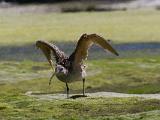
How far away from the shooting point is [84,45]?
54.5ft

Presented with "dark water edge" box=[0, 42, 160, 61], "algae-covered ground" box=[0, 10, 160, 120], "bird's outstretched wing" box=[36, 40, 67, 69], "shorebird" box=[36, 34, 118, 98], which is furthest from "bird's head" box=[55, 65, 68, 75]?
"dark water edge" box=[0, 42, 160, 61]

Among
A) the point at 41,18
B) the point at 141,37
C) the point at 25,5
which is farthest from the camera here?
the point at 25,5

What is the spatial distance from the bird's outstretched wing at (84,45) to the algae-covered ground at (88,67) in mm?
1053

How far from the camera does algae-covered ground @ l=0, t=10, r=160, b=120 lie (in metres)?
15.3

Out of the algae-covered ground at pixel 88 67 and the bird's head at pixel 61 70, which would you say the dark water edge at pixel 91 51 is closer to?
the algae-covered ground at pixel 88 67

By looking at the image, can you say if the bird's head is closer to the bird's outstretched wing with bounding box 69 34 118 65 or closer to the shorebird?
the shorebird

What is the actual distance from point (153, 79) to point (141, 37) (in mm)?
24568

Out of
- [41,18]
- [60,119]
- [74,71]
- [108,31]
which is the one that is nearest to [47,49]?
[74,71]

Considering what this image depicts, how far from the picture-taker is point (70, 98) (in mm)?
17500

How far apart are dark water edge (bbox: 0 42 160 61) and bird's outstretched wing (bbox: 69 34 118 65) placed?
27982 millimetres

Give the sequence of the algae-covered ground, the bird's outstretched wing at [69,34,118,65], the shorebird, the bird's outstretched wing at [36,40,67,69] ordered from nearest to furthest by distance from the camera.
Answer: the algae-covered ground < the bird's outstretched wing at [69,34,118,65] < the shorebird < the bird's outstretched wing at [36,40,67,69]

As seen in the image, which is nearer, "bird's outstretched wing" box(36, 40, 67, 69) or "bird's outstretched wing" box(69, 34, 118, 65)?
"bird's outstretched wing" box(69, 34, 118, 65)

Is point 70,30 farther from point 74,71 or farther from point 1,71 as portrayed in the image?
point 74,71

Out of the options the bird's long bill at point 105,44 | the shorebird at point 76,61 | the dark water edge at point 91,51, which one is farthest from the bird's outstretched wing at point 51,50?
the dark water edge at point 91,51
